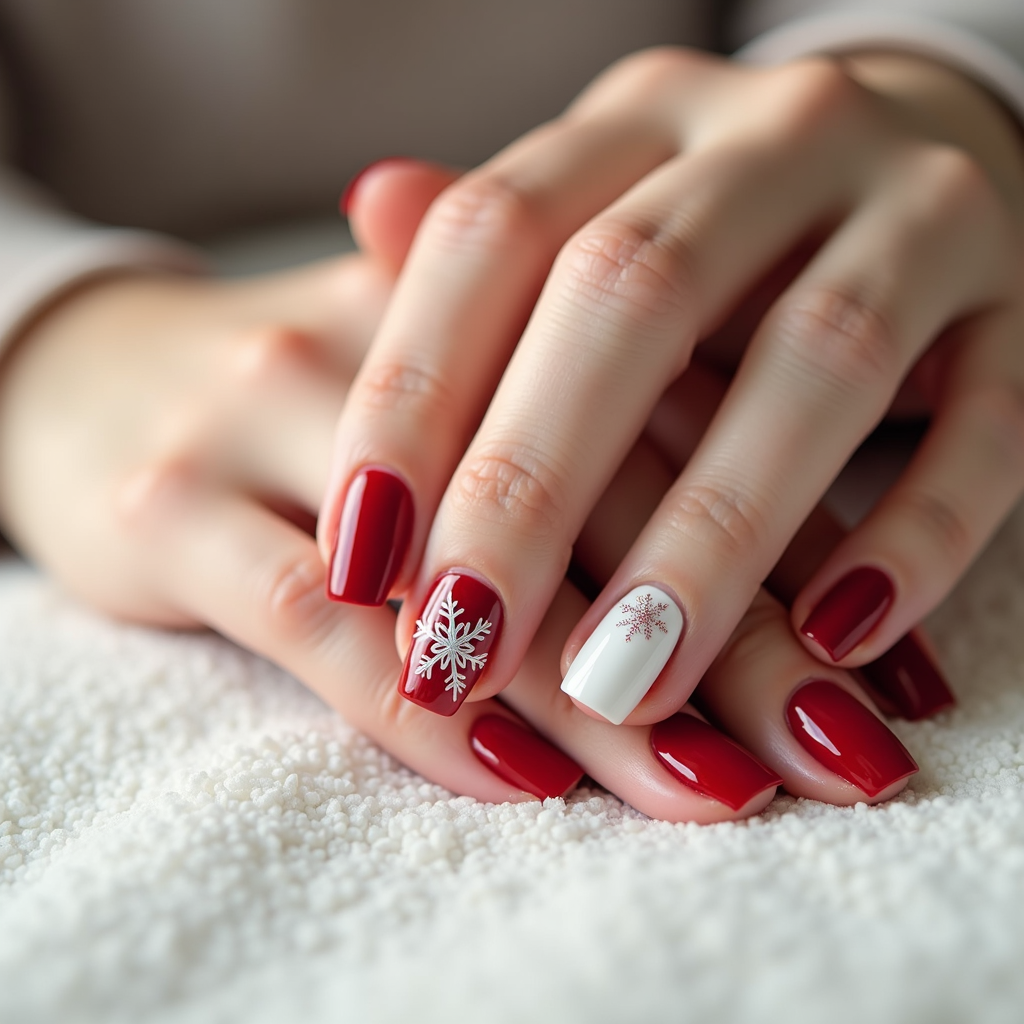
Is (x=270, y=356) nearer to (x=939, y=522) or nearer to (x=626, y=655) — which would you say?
(x=626, y=655)

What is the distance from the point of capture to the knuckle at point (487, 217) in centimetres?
59

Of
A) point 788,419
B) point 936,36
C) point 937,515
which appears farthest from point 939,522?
point 936,36

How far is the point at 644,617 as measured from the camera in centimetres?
48

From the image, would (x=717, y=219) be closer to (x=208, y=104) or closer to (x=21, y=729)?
(x=21, y=729)

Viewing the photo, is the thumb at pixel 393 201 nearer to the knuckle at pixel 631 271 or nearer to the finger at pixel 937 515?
the knuckle at pixel 631 271

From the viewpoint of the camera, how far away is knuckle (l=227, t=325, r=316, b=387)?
2.27ft

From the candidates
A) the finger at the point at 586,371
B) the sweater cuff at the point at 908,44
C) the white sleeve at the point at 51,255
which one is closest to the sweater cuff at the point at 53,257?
the white sleeve at the point at 51,255

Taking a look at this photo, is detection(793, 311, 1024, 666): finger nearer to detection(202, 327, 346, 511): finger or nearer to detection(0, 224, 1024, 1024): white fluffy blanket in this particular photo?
detection(0, 224, 1024, 1024): white fluffy blanket

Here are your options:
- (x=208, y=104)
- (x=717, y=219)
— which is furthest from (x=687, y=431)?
(x=208, y=104)

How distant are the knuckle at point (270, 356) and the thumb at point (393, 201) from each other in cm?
10

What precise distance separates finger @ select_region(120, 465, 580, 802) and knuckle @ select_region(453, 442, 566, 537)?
121 millimetres

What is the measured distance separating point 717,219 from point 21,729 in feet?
1.77

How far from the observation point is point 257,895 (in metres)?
→ 0.40

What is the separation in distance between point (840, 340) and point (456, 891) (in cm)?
38
